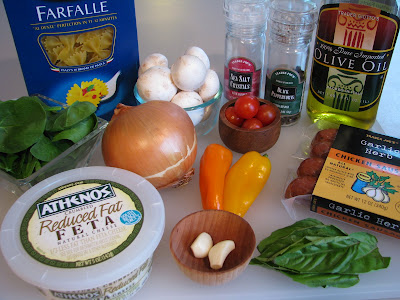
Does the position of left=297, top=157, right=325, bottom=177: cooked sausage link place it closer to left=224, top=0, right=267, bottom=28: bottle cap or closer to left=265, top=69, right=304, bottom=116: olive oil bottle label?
left=265, top=69, right=304, bottom=116: olive oil bottle label

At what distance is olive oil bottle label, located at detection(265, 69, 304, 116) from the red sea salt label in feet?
0.12

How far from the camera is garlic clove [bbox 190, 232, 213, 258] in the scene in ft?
2.25

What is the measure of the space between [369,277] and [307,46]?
531 mm

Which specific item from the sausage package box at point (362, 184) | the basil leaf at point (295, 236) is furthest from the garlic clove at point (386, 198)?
the basil leaf at point (295, 236)

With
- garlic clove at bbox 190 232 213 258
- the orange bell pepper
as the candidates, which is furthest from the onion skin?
garlic clove at bbox 190 232 213 258

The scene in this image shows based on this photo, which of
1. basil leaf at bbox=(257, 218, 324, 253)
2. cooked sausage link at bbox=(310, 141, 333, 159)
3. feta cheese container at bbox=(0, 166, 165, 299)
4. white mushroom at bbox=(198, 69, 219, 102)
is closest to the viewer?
feta cheese container at bbox=(0, 166, 165, 299)

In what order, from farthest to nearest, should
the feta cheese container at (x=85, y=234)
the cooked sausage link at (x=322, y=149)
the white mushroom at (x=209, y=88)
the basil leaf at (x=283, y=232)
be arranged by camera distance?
the white mushroom at (x=209, y=88), the cooked sausage link at (x=322, y=149), the basil leaf at (x=283, y=232), the feta cheese container at (x=85, y=234)

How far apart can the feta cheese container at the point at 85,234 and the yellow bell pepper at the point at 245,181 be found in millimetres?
170

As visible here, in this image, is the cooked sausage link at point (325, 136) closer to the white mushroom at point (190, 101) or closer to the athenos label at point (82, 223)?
the white mushroom at point (190, 101)

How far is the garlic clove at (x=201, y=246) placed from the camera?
686 millimetres

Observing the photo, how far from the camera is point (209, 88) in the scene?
3.12 ft

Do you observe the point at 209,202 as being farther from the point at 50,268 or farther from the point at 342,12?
the point at 342,12

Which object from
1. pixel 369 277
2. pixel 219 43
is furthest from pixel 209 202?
pixel 219 43

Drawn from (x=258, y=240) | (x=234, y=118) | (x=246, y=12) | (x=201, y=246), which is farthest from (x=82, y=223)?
(x=246, y=12)
